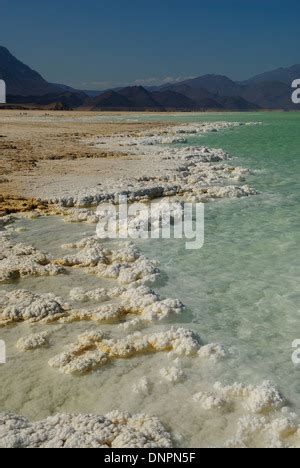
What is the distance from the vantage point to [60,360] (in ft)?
19.7

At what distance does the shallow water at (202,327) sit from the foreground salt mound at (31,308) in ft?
0.73

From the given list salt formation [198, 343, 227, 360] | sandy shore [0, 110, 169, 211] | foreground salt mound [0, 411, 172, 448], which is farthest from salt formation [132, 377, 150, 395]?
sandy shore [0, 110, 169, 211]

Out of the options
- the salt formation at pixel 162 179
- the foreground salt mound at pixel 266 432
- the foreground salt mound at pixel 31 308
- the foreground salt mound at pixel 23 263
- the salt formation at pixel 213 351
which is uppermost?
the salt formation at pixel 162 179

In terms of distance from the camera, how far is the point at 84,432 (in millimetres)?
4527

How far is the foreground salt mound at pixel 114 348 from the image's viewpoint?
19.5ft

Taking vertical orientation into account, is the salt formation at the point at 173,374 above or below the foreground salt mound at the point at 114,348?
below

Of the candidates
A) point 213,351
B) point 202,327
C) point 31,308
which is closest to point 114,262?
point 31,308

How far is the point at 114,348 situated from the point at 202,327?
1434 millimetres

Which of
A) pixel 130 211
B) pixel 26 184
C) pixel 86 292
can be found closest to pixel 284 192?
pixel 130 211

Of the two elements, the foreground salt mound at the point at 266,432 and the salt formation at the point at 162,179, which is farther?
the salt formation at the point at 162,179

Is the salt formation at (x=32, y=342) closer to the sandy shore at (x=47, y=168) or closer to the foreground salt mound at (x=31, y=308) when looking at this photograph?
the foreground salt mound at (x=31, y=308)

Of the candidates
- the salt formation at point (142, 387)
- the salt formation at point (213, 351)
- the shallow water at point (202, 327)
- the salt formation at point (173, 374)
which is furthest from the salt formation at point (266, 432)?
the salt formation at point (213, 351)

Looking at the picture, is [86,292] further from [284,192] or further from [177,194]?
[284,192]

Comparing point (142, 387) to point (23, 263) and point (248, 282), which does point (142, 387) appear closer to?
point (248, 282)
